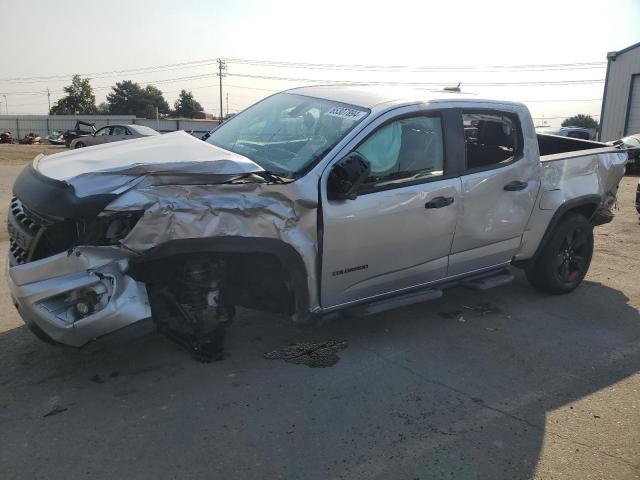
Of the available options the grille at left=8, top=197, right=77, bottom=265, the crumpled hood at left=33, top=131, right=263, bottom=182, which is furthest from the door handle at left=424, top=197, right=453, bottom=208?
the grille at left=8, top=197, right=77, bottom=265

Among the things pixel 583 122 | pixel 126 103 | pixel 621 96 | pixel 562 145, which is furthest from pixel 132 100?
pixel 562 145

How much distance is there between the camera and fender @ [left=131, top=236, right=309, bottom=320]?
3354mm

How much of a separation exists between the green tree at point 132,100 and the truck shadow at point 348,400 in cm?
10890

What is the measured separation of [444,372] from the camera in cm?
400

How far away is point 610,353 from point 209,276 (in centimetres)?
326

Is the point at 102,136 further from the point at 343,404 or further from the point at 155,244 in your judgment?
the point at 343,404

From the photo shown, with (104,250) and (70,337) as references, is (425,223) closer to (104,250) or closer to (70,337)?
(104,250)

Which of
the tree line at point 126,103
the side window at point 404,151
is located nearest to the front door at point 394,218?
the side window at point 404,151

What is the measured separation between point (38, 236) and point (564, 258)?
4821mm

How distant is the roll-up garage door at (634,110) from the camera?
26444 mm

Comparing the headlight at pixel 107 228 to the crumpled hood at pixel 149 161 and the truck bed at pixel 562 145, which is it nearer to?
the crumpled hood at pixel 149 161

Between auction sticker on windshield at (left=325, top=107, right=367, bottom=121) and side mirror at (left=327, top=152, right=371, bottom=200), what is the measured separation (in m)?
0.43

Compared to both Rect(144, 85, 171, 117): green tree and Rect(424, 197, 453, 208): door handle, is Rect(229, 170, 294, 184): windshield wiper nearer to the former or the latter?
Rect(424, 197, 453, 208): door handle

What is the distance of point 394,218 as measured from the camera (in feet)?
13.2
